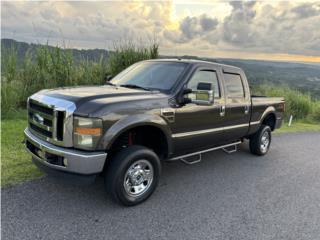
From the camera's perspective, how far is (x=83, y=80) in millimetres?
9469

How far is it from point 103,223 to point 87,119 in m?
1.25

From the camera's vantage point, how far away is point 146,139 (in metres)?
4.59

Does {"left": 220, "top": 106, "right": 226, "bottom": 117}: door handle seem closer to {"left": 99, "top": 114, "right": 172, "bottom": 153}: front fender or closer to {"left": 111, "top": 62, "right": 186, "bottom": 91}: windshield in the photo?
{"left": 111, "top": 62, "right": 186, "bottom": 91}: windshield

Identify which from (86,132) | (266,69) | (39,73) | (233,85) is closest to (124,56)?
(39,73)

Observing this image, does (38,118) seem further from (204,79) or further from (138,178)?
(204,79)

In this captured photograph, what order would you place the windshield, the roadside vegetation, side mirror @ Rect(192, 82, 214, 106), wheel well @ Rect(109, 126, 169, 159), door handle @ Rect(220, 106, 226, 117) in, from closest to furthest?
wheel well @ Rect(109, 126, 169, 159) < side mirror @ Rect(192, 82, 214, 106) < the windshield < door handle @ Rect(220, 106, 226, 117) < the roadside vegetation

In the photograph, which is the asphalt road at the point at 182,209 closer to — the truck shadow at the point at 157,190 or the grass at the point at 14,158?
the truck shadow at the point at 157,190

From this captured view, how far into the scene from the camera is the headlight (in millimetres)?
3498

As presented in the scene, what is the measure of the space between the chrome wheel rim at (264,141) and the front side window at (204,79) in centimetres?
227

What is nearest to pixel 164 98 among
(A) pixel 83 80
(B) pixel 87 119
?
(B) pixel 87 119

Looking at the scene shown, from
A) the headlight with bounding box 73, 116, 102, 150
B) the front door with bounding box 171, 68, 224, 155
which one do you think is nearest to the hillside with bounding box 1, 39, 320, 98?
the front door with bounding box 171, 68, 224, 155

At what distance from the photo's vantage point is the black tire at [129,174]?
12.2 ft

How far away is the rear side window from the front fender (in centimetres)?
181

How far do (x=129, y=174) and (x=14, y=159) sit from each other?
2.47 metres
